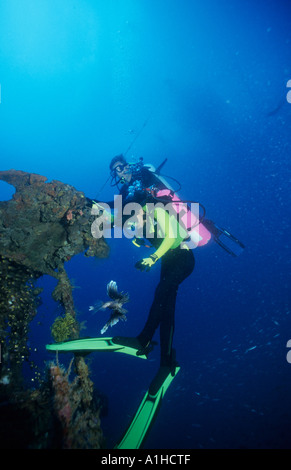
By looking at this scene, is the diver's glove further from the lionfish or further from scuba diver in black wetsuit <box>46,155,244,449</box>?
the lionfish

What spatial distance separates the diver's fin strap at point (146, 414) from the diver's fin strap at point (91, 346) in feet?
2.51

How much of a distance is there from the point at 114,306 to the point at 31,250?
2.05 m

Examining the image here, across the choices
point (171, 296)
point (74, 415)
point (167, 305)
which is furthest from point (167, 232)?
point (74, 415)

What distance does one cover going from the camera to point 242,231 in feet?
256

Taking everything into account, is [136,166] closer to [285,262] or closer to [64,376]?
[64,376]

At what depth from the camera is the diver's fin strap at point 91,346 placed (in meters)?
3.75

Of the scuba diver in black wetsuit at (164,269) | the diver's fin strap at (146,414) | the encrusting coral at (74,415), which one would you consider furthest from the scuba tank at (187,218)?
the encrusting coral at (74,415)

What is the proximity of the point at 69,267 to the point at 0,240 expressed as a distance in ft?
240

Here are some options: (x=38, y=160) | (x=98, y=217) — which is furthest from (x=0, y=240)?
(x=38, y=160)

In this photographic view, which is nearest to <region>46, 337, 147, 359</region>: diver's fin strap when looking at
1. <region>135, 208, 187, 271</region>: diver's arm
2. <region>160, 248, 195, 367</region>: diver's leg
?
<region>160, 248, 195, 367</region>: diver's leg

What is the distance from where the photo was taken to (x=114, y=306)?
4.27 m

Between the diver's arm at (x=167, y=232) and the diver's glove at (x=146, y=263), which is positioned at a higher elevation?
the diver's arm at (x=167, y=232)

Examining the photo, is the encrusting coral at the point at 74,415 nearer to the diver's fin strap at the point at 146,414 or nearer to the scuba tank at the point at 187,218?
the diver's fin strap at the point at 146,414

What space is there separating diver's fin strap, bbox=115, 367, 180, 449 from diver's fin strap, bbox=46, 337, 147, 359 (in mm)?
765
